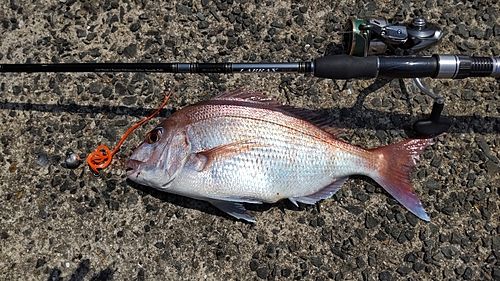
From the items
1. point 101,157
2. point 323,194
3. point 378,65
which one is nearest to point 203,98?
point 101,157

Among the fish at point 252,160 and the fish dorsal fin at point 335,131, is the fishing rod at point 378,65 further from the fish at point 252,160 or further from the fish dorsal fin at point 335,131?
the fish dorsal fin at point 335,131

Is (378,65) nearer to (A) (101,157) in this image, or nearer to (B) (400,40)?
(B) (400,40)

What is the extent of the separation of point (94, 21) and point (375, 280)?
265 centimetres

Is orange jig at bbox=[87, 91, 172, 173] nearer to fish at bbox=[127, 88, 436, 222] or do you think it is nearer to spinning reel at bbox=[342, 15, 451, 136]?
fish at bbox=[127, 88, 436, 222]

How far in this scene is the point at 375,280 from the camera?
257 centimetres

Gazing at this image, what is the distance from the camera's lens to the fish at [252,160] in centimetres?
244

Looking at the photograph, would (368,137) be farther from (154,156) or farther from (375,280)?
(154,156)

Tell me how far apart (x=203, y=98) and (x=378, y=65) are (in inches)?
47.0

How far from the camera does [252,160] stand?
246 centimetres

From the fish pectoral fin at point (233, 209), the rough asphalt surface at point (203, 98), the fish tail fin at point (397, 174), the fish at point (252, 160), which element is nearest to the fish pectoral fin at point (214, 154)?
the fish at point (252, 160)

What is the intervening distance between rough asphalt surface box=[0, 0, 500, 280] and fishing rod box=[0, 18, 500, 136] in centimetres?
36

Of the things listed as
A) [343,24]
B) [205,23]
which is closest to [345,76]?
[343,24]

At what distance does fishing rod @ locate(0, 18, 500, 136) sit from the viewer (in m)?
2.31

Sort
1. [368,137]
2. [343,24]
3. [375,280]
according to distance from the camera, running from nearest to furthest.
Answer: [375,280] → [368,137] → [343,24]
